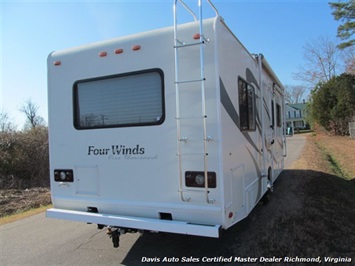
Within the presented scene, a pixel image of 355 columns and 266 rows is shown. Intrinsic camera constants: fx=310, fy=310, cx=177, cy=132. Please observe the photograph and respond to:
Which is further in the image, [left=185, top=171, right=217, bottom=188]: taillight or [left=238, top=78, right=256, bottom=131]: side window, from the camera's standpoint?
[left=238, top=78, right=256, bottom=131]: side window

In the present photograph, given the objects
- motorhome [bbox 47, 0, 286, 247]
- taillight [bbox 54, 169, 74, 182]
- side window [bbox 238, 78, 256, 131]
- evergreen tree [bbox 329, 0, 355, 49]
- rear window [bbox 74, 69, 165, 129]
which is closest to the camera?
motorhome [bbox 47, 0, 286, 247]

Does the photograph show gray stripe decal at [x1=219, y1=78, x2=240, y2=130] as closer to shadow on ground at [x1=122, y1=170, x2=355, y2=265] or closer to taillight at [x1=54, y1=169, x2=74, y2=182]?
shadow on ground at [x1=122, y1=170, x2=355, y2=265]

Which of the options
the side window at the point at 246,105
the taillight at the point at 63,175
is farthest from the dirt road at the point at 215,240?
the side window at the point at 246,105

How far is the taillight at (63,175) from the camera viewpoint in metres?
4.29

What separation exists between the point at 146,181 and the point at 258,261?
1730mm

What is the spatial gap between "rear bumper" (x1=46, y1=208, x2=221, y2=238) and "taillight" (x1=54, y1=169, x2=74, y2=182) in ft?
1.39

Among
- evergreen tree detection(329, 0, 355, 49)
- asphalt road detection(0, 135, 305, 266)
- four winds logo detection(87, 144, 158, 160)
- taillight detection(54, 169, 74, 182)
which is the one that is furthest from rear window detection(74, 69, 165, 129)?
evergreen tree detection(329, 0, 355, 49)

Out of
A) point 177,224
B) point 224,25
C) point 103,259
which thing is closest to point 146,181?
point 177,224

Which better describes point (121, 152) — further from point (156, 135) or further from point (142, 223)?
point (142, 223)

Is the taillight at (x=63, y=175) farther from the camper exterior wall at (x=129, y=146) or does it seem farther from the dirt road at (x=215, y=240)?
the dirt road at (x=215, y=240)

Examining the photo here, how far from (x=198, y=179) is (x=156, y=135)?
74 cm

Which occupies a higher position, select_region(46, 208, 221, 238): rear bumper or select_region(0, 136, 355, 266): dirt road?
select_region(46, 208, 221, 238): rear bumper

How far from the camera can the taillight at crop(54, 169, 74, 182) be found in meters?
4.29

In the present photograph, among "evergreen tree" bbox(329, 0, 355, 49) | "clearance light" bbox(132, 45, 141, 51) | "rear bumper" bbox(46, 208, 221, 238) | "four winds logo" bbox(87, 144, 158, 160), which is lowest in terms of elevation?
"rear bumper" bbox(46, 208, 221, 238)
